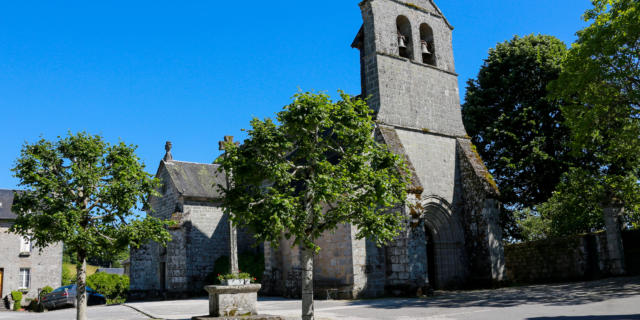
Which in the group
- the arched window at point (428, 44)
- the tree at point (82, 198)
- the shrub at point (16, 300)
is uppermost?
the arched window at point (428, 44)

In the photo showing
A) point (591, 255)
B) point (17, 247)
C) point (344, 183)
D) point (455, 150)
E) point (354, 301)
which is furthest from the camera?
point (17, 247)

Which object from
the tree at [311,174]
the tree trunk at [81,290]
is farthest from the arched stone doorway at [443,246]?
the tree trunk at [81,290]

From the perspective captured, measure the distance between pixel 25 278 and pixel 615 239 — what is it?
107 feet

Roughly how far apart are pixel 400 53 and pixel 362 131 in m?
10.5

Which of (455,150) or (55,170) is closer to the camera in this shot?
(55,170)

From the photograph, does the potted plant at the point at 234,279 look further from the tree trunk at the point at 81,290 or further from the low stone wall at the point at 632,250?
the low stone wall at the point at 632,250

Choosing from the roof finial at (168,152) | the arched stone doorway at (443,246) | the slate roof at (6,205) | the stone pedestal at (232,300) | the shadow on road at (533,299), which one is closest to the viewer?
the stone pedestal at (232,300)

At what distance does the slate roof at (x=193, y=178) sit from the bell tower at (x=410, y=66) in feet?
32.6

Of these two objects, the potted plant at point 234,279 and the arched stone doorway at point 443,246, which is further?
the arched stone doorway at point 443,246

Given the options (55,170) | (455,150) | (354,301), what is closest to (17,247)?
(55,170)

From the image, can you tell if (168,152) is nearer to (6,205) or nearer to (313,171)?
(6,205)

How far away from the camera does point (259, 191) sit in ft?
33.6

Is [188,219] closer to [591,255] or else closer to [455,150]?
[455,150]

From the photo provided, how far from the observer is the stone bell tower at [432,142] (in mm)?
17656
